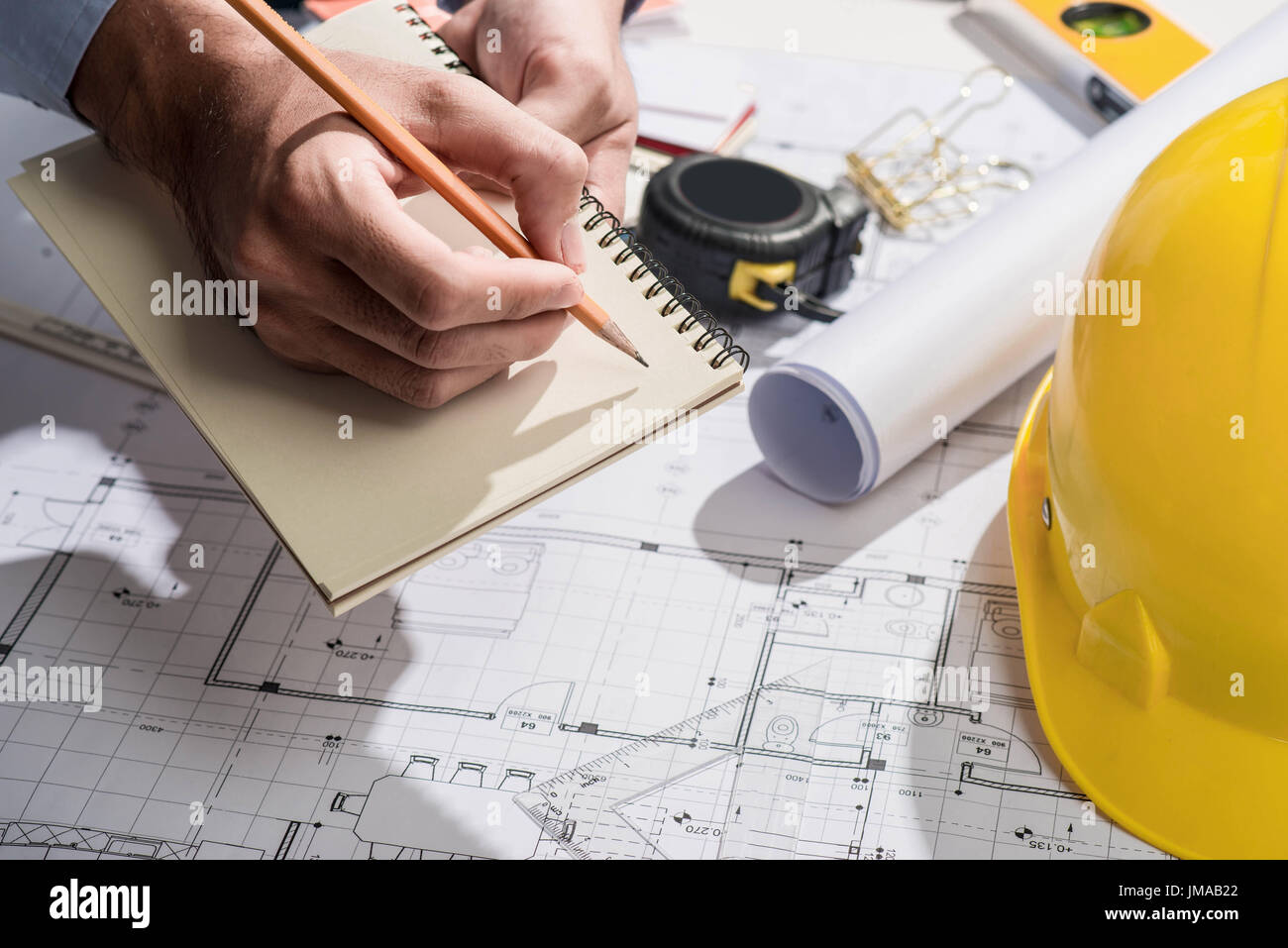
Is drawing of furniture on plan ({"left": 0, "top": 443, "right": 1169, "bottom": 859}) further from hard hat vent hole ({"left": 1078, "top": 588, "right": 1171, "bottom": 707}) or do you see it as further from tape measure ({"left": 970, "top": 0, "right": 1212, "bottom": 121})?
tape measure ({"left": 970, "top": 0, "right": 1212, "bottom": 121})

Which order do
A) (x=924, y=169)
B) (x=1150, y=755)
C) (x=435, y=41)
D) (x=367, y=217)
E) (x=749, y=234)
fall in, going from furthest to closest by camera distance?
(x=924, y=169)
(x=749, y=234)
(x=435, y=41)
(x=1150, y=755)
(x=367, y=217)

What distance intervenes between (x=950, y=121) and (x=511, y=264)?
924 mm

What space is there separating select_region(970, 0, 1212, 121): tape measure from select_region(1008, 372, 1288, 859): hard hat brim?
73cm

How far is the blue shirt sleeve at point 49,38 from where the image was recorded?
36.2 inches

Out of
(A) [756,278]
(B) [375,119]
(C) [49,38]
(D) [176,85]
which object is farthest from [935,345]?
(C) [49,38]

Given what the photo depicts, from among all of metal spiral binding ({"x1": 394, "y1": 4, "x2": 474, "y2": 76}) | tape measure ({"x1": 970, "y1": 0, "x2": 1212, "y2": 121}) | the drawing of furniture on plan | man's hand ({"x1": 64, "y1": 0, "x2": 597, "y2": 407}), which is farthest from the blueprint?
tape measure ({"x1": 970, "y1": 0, "x2": 1212, "y2": 121})

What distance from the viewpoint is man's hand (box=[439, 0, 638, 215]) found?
0.94m

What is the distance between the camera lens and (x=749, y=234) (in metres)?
1.17

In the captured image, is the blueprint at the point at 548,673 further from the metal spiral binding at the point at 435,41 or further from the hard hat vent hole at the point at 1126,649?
the metal spiral binding at the point at 435,41

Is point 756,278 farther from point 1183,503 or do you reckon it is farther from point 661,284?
point 1183,503

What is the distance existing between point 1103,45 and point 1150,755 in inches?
39.6

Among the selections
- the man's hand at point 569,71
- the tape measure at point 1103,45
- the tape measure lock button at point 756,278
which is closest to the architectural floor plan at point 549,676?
the tape measure lock button at point 756,278

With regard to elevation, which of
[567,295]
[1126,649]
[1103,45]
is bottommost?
[1126,649]

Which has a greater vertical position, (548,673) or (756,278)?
(756,278)
